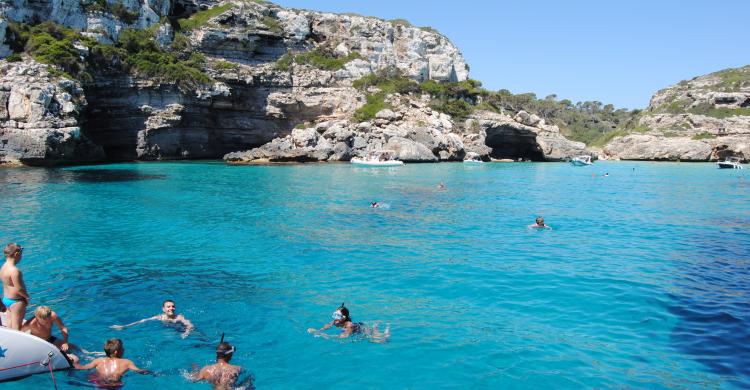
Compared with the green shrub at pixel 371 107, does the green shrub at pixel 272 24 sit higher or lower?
higher

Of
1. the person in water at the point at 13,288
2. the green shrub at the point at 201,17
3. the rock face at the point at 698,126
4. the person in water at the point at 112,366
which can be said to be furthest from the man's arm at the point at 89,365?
the rock face at the point at 698,126

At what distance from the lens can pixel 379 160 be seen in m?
63.3

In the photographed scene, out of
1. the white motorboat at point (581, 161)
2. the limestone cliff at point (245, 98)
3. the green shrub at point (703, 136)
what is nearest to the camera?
the limestone cliff at point (245, 98)

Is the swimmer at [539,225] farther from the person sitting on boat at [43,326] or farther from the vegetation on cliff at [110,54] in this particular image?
the vegetation on cliff at [110,54]

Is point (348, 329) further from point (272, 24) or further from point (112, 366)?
point (272, 24)

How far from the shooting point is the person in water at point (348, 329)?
10156mm

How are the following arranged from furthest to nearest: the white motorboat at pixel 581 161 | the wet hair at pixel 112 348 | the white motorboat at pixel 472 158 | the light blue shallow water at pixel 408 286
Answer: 1. the white motorboat at pixel 581 161
2. the white motorboat at pixel 472 158
3. the light blue shallow water at pixel 408 286
4. the wet hair at pixel 112 348

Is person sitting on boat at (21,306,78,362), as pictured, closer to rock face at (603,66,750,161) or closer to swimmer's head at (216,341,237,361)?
swimmer's head at (216,341,237,361)

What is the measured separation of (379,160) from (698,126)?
232ft

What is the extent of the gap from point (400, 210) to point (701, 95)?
4181 inches

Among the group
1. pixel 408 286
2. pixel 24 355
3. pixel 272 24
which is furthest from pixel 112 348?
pixel 272 24

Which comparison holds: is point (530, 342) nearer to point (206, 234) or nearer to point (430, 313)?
point (430, 313)

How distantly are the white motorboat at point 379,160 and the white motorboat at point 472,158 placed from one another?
11.3 metres

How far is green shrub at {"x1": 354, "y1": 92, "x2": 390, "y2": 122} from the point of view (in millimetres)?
74000
